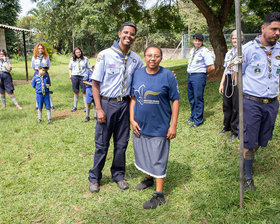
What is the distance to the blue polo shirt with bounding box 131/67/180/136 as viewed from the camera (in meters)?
3.29

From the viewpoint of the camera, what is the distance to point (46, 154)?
537 cm

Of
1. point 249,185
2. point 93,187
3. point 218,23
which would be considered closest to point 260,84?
point 249,185

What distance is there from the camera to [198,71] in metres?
6.23

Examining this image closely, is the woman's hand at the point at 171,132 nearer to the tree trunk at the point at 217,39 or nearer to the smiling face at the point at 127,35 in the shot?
the smiling face at the point at 127,35

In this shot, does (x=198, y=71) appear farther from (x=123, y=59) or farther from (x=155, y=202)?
(x=155, y=202)

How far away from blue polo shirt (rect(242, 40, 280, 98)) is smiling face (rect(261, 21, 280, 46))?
0.09 meters

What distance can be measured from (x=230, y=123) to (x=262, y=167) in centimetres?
162

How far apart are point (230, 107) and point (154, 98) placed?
291cm

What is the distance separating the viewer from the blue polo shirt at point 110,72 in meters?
3.57

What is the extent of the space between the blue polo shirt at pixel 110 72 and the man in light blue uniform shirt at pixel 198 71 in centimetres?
292

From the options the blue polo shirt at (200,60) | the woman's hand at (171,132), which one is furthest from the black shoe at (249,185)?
the blue polo shirt at (200,60)

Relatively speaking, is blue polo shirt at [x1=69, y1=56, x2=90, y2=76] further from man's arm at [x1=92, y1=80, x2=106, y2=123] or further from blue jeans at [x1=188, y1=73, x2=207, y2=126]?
A: man's arm at [x1=92, y1=80, x2=106, y2=123]

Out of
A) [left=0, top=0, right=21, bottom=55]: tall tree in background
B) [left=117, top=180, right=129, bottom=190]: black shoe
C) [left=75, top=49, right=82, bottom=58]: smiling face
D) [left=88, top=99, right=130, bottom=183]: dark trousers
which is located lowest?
[left=117, top=180, right=129, bottom=190]: black shoe

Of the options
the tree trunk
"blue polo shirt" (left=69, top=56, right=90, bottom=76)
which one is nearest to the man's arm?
"blue polo shirt" (left=69, top=56, right=90, bottom=76)
